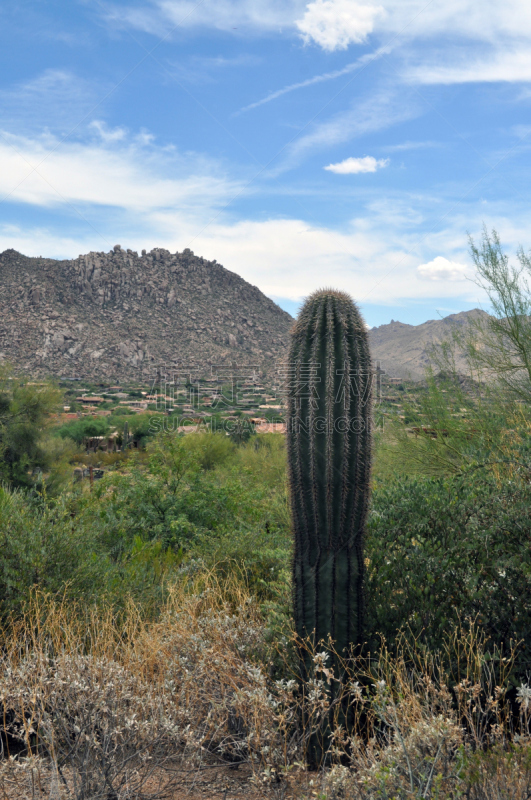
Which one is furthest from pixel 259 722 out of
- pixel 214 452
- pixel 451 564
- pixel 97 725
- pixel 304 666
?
pixel 214 452

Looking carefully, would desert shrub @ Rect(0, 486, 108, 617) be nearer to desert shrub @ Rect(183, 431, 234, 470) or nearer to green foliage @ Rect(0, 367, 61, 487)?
green foliage @ Rect(0, 367, 61, 487)

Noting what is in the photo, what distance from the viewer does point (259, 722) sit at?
2779 mm

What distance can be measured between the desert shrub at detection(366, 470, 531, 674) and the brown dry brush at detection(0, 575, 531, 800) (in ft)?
0.51

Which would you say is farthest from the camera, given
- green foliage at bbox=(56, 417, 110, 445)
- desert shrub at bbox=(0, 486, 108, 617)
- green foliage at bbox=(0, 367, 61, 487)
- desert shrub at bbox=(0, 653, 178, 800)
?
green foliage at bbox=(56, 417, 110, 445)

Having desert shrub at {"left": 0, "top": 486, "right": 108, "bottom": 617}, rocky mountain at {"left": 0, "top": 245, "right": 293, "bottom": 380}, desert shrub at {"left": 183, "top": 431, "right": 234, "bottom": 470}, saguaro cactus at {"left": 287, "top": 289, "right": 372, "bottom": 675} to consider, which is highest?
rocky mountain at {"left": 0, "top": 245, "right": 293, "bottom": 380}

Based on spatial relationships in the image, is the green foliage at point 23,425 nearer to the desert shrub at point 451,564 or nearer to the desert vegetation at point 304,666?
the desert vegetation at point 304,666

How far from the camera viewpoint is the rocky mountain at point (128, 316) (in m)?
42.2

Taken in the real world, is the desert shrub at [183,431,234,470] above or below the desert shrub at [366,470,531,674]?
below

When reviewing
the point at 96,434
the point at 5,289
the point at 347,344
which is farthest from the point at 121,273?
the point at 347,344

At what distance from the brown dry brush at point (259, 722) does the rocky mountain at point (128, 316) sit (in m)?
33.1

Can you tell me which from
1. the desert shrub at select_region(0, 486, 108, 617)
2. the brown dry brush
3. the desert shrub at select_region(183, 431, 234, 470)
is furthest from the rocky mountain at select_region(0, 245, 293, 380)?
the brown dry brush

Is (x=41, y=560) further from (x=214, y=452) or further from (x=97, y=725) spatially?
(x=214, y=452)

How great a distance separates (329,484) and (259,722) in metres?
1.31

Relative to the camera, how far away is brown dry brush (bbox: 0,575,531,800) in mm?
2244
